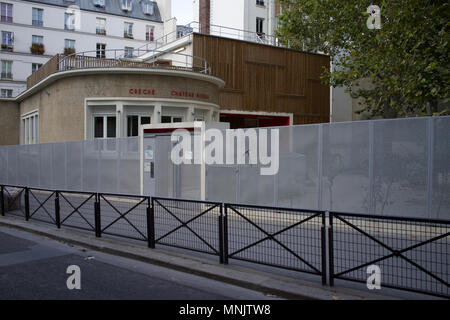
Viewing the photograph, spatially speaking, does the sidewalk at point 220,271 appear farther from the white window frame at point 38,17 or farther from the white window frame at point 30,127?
the white window frame at point 38,17

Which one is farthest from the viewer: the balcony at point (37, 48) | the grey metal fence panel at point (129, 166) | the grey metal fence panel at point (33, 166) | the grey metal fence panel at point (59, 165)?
the balcony at point (37, 48)

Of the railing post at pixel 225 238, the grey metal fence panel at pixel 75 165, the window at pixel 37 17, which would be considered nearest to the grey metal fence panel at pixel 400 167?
the railing post at pixel 225 238

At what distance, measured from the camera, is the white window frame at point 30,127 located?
22.3 m

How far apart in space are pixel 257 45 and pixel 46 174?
1398 centimetres

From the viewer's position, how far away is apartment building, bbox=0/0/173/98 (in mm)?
42375

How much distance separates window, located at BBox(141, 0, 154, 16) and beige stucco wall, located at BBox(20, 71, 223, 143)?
3384cm

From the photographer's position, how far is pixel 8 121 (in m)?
27.1

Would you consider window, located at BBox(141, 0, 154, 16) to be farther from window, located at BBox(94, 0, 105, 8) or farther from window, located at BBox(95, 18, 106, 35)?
window, located at BBox(95, 18, 106, 35)

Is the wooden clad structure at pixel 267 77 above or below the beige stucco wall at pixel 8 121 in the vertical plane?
above

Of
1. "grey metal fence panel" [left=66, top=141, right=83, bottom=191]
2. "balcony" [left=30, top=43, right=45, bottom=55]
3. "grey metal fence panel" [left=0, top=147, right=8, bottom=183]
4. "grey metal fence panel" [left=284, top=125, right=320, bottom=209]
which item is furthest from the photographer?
"balcony" [left=30, top=43, right=45, bottom=55]

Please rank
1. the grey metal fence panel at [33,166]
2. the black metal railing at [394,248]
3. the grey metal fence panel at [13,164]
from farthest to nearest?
1. the grey metal fence panel at [13,164]
2. the grey metal fence panel at [33,166]
3. the black metal railing at [394,248]

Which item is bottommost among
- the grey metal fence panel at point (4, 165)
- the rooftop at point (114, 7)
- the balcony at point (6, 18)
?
the grey metal fence panel at point (4, 165)

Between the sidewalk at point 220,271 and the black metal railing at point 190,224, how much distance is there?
254mm

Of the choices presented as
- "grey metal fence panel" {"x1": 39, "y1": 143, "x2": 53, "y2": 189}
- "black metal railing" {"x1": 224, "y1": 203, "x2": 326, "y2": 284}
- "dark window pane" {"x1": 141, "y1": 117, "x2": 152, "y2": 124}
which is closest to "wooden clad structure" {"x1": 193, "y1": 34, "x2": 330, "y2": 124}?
"dark window pane" {"x1": 141, "y1": 117, "x2": 152, "y2": 124}
